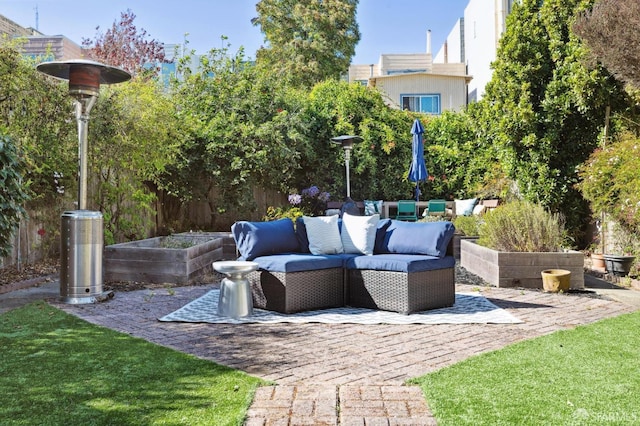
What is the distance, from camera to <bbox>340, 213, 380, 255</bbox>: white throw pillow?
19.9 feet

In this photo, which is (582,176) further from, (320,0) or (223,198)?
(320,0)

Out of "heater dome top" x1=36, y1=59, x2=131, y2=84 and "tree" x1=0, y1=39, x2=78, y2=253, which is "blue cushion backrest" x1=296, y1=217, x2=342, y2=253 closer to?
"heater dome top" x1=36, y1=59, x2=131, y2=84

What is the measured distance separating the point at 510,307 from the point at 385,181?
867 centimetres

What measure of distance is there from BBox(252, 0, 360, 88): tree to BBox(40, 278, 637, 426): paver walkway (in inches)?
733

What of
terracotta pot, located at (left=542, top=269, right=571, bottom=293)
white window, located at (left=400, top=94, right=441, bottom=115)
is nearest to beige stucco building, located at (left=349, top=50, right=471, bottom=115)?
white window, located at (left=400, top=94, right=441, bottom=115)

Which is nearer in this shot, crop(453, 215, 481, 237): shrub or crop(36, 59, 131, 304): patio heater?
crop(36, 59, 131, 304): patio heater

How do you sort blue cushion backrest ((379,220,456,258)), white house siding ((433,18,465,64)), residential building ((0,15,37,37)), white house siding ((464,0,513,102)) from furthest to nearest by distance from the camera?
white house siding ((433,18,465,64)) < white house siding ((464,0,513,102)) < residential building ((0,15,37,37)) < blue cushion backrest ((379,220,456,258))

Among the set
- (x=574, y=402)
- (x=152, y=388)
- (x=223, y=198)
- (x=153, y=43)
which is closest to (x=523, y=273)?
(x=574, y=402)

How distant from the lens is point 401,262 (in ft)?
17.5

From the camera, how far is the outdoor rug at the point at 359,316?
505 cm

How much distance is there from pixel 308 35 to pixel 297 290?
2001 cm

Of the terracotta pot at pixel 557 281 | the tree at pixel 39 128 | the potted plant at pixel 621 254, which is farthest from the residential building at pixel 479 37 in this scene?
the tree at pixel 39 128

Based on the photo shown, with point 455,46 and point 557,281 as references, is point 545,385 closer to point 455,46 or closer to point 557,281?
point 557,281

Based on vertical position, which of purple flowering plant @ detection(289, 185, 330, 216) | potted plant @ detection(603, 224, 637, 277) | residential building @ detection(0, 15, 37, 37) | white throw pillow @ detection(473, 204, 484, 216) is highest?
residential building @ detection(0, 15, 37, 37)
